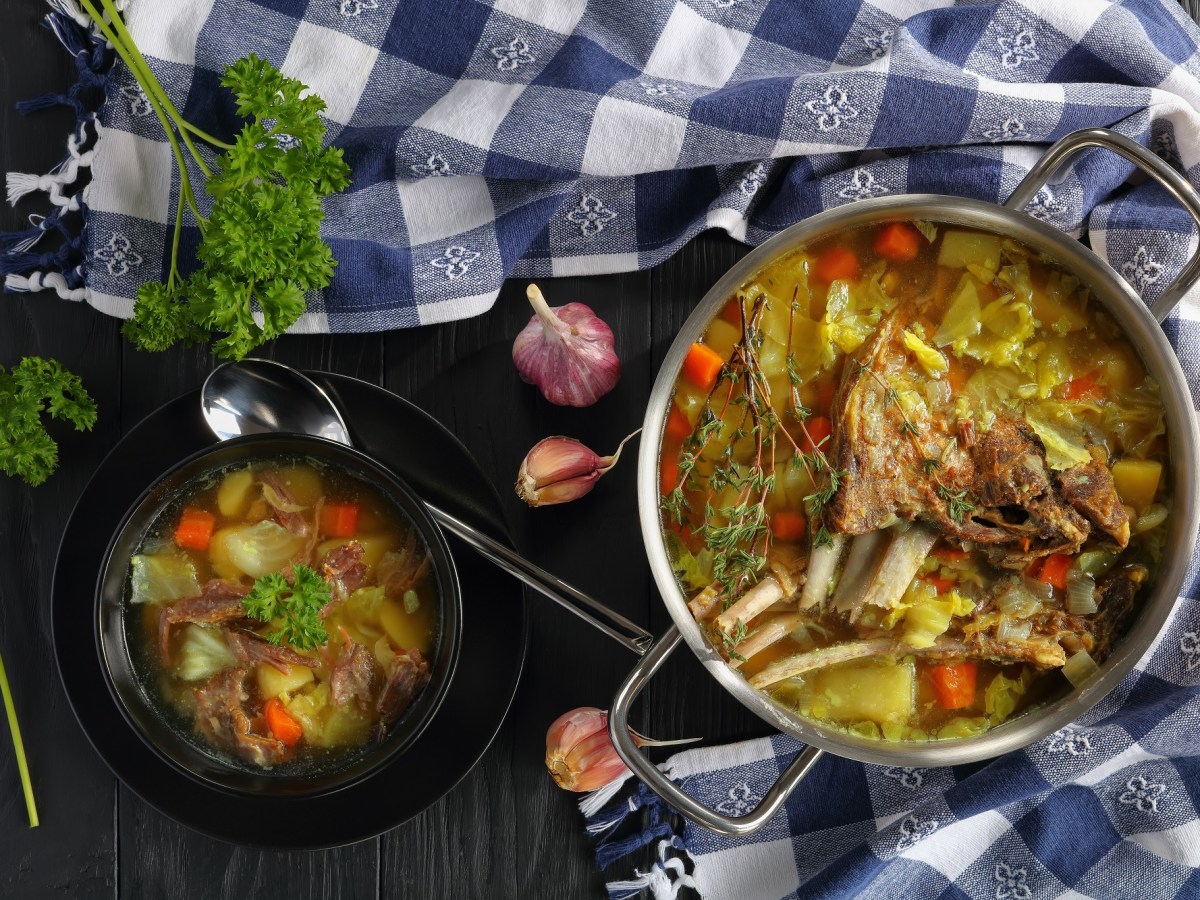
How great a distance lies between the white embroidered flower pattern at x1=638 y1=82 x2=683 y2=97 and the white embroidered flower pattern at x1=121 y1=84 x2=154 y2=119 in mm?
1246

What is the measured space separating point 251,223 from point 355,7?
2.32 ft

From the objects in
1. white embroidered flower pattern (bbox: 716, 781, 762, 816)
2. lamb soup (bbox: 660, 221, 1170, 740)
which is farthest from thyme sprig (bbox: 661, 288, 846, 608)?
white embroidered flower pattern (bbox: 716, 781, 762, 816)

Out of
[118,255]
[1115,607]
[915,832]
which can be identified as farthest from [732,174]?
[915,832]

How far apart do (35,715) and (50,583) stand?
34cm

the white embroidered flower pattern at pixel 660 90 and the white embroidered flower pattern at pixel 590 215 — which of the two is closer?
the white embroidered flower pattern at pixel 660 90

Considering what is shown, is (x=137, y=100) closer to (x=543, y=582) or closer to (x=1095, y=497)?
(x=543, y=582)

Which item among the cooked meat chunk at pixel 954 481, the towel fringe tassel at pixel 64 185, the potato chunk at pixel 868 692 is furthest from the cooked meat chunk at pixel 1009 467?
the towel fringe tassel at pixel 64 185

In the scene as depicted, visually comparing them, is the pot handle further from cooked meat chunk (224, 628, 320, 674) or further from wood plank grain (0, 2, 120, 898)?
wood plank grain (0, 2, 120, 898)

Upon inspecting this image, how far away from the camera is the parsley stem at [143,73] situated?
245 centimetres

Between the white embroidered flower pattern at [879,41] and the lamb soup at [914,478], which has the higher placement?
the white embroidered flower pattern at [879,41]

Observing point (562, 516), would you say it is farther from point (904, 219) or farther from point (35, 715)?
point (35, 715)

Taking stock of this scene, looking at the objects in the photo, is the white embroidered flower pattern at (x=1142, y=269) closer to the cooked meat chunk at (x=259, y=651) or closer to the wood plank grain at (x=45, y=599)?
the cooked meat chunk at (x=259, y=651)

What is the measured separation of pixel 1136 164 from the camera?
217cm

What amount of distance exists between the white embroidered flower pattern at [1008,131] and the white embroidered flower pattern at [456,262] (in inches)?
49.7
